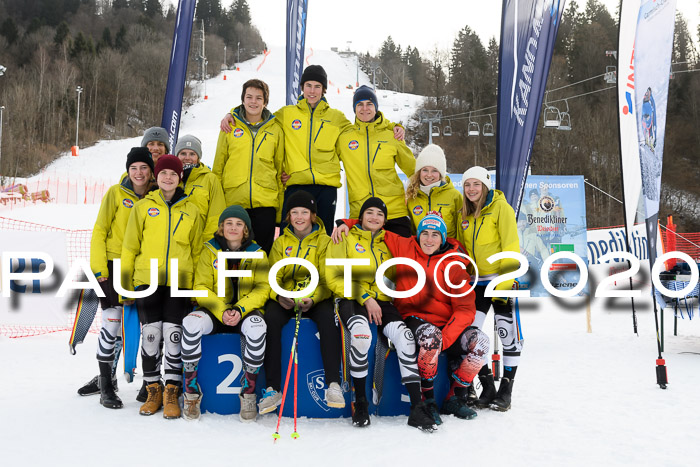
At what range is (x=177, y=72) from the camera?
5508mm

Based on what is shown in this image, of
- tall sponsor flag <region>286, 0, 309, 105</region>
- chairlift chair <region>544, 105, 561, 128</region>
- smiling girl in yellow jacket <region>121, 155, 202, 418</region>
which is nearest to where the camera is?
smiling girl in yellow jacket <region>121, 155, 202, 418</region>

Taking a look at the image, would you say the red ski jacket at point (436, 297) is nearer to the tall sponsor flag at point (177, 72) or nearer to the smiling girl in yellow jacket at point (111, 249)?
the smiling girl in yellow jacket at point (111, 249)

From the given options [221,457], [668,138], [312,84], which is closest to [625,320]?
[312,84]

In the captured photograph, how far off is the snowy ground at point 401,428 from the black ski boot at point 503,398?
80 mm

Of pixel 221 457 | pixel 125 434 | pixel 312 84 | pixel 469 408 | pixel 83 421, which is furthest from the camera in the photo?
pixel 312 84

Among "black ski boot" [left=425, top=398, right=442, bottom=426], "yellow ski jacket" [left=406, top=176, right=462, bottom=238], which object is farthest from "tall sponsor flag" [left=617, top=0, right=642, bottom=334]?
A: "black ski boot" [left=425, top=398, right=442, bottom=426]

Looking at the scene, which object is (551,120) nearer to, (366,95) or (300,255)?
(366,95)

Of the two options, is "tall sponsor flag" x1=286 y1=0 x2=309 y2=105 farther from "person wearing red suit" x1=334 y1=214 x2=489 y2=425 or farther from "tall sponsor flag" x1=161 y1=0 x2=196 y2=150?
"person wearing red suit" x1=334 y1=214 x2=489 y2=425

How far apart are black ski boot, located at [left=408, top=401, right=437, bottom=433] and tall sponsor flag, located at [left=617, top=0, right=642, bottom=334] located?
3.20 metres

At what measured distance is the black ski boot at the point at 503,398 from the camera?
3.72 m

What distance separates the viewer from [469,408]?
3564 mm

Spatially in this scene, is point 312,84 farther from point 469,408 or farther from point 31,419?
point 31,419

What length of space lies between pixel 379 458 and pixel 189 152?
2.69 metres

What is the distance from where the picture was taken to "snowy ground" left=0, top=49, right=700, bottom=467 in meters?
2.79
